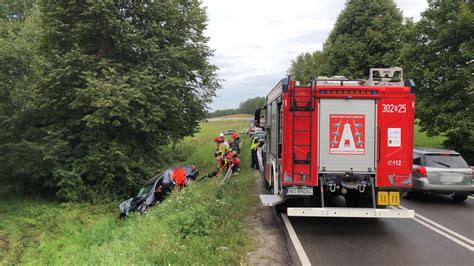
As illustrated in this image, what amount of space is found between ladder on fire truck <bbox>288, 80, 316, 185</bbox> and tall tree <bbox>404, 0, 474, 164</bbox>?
43.4 ft

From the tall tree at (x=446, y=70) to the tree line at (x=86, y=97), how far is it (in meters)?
13.1

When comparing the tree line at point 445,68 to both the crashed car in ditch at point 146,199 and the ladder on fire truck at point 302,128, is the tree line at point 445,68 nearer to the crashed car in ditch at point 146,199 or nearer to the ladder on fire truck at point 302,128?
the crashed car in ditch at point 146,199

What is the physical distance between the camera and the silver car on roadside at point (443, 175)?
36.8ft

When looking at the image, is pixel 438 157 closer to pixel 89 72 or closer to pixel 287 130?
pixel 287 130

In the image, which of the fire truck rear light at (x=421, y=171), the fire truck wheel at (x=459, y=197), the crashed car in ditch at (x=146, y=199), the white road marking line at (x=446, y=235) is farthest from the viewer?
the crashed car in ditch at (x=146, y=199)

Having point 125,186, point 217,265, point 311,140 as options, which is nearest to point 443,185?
point 311,140

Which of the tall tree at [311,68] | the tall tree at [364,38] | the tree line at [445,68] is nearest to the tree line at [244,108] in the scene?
the tall tree at [311,68]

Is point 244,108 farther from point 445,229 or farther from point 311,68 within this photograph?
point 445,229

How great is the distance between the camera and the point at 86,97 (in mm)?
16031

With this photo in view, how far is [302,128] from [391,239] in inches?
109

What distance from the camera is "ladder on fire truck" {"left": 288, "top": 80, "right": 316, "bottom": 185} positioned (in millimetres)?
8086

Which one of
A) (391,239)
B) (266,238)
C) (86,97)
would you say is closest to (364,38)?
(86,97)

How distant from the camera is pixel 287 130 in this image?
318 inches

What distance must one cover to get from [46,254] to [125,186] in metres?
6.67
